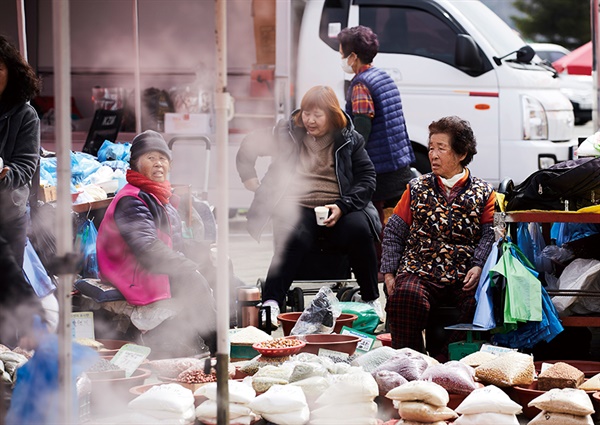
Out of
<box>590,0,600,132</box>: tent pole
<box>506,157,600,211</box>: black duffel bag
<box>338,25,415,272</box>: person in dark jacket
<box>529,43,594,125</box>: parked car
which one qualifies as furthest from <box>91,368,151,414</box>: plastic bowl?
<box>529,43,594,125</box>: parked car

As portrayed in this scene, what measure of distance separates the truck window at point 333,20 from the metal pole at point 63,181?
5.54m

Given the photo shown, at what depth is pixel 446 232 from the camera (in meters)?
4.55

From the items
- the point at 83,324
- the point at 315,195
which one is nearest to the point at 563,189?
the point at 315,195

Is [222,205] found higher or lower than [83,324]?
higher

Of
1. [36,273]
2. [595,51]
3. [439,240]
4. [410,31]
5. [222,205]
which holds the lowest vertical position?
[36,273]

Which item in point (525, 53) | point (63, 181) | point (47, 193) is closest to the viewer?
point (63, 181)

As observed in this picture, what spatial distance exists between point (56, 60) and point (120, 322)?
2379mm

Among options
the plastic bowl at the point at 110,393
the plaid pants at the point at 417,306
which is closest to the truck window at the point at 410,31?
the plaid pants at the point at 417,306

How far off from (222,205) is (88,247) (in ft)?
8.69

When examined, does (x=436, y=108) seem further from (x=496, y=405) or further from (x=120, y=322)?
(x=496, y=405)

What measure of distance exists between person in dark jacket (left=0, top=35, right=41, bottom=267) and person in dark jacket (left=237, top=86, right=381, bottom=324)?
1478mm

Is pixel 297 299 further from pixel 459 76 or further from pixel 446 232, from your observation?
pixel 459 76

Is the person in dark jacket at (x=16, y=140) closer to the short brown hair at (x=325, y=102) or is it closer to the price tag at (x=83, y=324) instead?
the price tag at (x=83, y=324)

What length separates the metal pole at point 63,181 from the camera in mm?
2541
